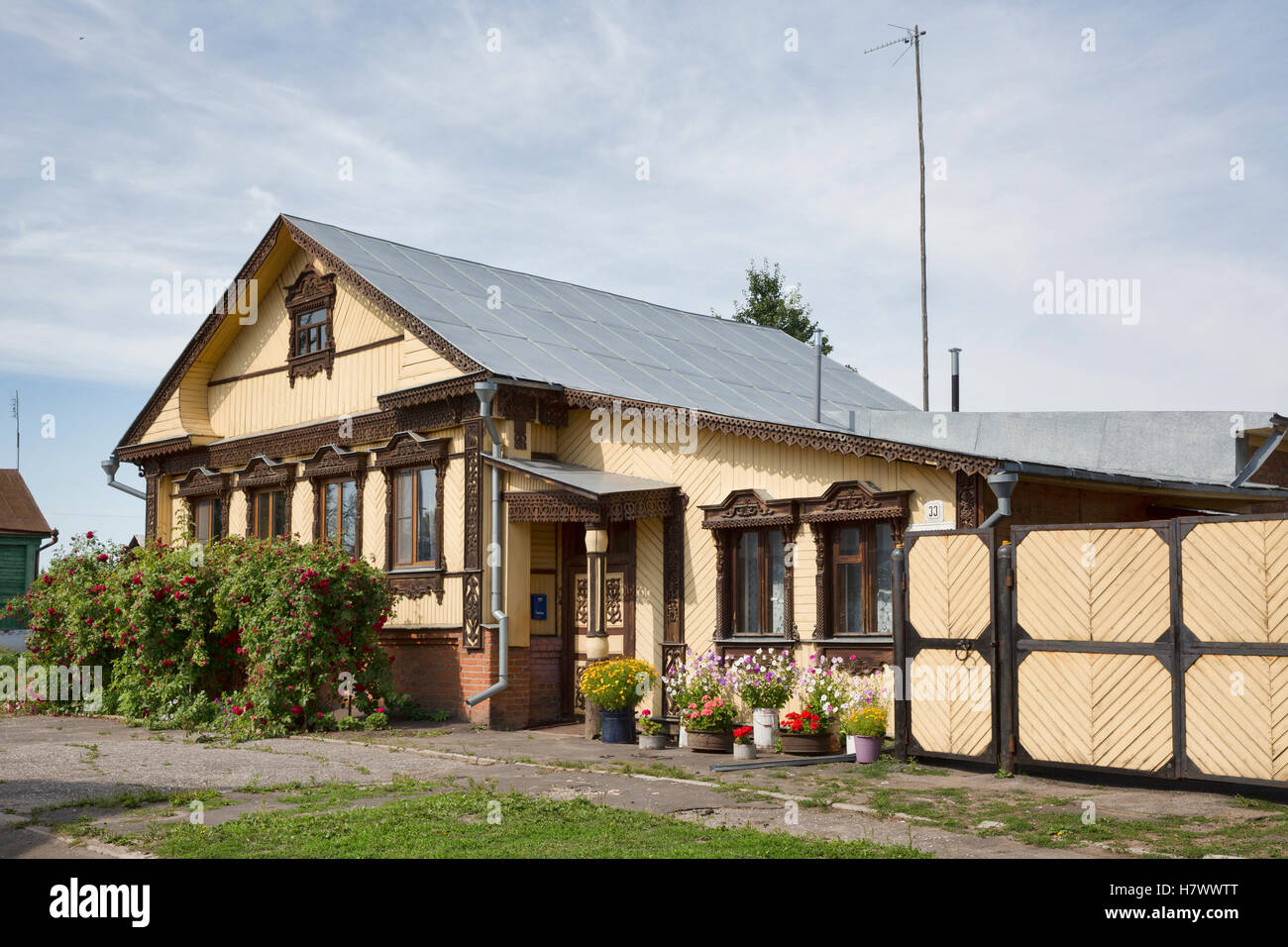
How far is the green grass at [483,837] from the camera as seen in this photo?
25.5ft

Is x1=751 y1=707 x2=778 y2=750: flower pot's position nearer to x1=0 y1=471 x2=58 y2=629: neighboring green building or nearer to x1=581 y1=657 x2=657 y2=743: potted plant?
x1=581 y1=657 x2=657 y2=743: potted plant

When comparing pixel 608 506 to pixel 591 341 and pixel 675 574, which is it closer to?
pixel 675 574

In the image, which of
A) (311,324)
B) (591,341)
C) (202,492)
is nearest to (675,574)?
(591,341)

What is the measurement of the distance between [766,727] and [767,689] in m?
0.42

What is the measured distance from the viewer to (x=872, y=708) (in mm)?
13227

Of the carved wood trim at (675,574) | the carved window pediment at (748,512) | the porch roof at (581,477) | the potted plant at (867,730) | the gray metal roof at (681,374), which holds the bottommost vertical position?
the potted plant at (867,730)

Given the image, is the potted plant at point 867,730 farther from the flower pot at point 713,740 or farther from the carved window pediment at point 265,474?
the carved window pediment at point 265,474

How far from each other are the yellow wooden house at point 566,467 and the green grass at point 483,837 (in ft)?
16.9

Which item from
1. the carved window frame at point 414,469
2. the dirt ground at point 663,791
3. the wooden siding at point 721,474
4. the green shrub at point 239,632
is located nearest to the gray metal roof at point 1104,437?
the wooden siding at point 721,474

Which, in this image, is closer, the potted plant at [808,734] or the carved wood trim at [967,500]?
the carved wood trim at [967,500]

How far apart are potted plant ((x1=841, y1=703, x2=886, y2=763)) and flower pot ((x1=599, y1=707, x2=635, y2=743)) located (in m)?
3.16

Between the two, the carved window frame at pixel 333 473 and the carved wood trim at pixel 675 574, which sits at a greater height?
the carved window frame at pixel 333 473

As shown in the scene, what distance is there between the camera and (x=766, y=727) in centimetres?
1420

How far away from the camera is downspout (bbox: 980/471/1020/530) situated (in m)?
12.0
